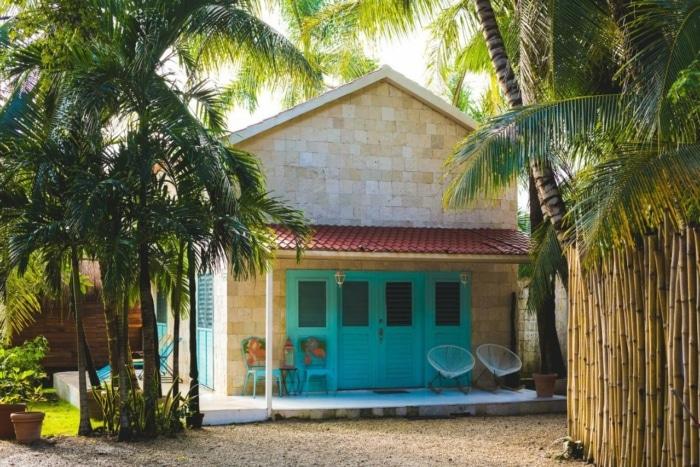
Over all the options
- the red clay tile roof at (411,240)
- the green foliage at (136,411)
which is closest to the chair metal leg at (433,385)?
the red clay tile roof at (411,240)

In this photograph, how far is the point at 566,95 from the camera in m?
9.71

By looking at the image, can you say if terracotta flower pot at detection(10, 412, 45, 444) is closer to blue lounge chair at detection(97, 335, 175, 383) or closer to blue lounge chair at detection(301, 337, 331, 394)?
blue lounge chair at detection(97, 335, 175, 383)

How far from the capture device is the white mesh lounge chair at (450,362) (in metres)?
14.1

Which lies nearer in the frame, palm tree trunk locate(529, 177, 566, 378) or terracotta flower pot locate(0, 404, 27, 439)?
terracotta flower pot locate(0, 404, 27, 439)

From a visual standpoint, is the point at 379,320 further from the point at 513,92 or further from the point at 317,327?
the point at 513,92

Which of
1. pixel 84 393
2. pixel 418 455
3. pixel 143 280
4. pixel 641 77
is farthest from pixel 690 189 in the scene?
pixel 84 393

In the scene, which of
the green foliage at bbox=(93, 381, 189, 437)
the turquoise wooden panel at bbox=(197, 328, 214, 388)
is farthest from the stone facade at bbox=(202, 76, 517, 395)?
the green foliage at bbox=(93, 381, 189, 437)

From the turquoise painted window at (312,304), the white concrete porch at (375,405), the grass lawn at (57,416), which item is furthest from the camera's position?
the turquoise painted window at (312,304)

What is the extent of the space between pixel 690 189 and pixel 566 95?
268cm

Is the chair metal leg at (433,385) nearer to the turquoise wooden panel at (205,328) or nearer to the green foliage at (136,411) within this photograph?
the turquoise wooden panel at (205,328)

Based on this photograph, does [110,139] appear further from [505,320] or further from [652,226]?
[505,320]

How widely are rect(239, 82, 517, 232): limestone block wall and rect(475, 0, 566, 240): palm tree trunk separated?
4.16m

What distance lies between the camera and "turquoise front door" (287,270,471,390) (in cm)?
1431

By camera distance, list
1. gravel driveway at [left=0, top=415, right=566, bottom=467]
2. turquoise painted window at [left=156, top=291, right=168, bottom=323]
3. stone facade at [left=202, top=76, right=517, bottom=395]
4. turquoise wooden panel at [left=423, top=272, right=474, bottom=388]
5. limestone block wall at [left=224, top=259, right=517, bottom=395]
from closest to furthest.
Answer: gravel driveway at [left=0, top=415, right=566, bottom=467] → limestone block wall at [left=224, top=259, right=517, bottom=395] → stone facade at [left=202, top=76, right=517, bottom=395] → turquoise wooden panel at [left=423, top=272, right=474, bottom=388] → turquoise painted window at [left=156, top=291, right=168, bottom=323]
